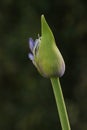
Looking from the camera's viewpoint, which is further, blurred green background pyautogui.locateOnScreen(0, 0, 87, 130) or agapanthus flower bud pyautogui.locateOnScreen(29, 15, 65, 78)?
blurred green background pyautogui.locateOnScreen(0, 0, 87, 130)

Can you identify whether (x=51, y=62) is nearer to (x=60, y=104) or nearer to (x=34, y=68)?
(x=60, y=104)

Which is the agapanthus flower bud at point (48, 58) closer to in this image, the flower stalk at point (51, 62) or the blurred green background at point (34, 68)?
the flower stalk at point (51, 62)

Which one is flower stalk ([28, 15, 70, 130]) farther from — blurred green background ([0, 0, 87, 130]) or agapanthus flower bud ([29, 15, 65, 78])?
blurred green background ([0, 0, 87, 130])

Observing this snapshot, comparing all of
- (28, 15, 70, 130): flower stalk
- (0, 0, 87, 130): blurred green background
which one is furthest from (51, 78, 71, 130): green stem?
(0, 0, 87, 130): blurred green background

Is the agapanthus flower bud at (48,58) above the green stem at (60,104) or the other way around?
above

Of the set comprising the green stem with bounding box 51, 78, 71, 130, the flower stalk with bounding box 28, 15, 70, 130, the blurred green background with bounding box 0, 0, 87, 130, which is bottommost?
the blurred green background with bounding box 0, 0, 87, 130

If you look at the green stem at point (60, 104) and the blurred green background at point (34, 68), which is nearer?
the green stem at point (60, 104)

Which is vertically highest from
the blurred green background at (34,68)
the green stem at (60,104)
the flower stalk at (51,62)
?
the flower stalk at (51,62)

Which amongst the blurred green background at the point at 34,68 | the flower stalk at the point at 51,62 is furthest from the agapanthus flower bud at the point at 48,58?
the blurred green background at the point at 34,68

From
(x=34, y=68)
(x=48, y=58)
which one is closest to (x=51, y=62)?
(x=48, y=58)

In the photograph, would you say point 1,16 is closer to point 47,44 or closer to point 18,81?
point 18,81
